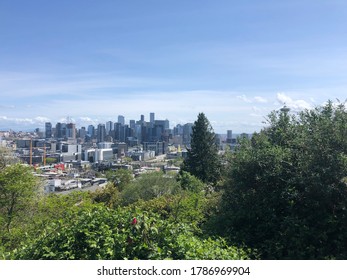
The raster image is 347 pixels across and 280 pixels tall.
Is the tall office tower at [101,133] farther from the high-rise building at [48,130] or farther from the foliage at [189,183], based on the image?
the foliage at [189,183]

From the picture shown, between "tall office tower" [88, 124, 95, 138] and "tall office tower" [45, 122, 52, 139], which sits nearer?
"tall office tower" [45, 122, 52, 139]

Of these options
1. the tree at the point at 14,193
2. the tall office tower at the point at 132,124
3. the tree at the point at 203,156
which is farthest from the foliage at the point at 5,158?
the tall office tower at the point at 132,124

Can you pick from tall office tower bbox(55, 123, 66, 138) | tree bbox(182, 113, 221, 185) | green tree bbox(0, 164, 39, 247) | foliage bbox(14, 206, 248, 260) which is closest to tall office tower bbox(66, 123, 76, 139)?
tall office tower bbox(55, 123, 66, 138)

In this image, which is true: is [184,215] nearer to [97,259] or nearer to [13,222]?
[13,222]

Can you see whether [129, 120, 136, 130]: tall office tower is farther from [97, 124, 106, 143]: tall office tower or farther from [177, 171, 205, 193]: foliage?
[177, 171, 205, 193]: foliage

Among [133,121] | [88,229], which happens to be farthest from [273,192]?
[133,121]

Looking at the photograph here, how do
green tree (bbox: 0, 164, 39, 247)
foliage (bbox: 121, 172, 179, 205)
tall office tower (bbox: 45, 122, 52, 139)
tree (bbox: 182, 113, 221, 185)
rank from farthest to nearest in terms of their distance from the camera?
tall office tower (bbox: 45, 122, 52, 139) < tree (bbox: 182, 113, 221, 185) < foliage (bbox: 121, 172, 179, 205) < green tree (bbox: 0, 164, 39, 247)

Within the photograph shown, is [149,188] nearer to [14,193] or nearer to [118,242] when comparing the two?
[14,193]
